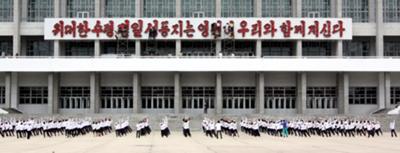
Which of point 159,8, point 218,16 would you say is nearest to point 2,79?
point 159,8

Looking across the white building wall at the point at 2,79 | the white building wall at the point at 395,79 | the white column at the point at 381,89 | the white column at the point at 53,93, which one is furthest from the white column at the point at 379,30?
the white building wall at the point at 2,79

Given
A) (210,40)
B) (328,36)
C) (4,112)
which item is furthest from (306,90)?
(4,112)

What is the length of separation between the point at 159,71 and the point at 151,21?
5.14 m

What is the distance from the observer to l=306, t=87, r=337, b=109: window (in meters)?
75.6

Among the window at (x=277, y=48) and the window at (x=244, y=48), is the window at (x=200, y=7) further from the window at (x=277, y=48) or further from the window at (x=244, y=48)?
the window at (x=277, y=48)

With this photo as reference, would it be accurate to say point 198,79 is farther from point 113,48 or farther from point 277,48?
point 113,48

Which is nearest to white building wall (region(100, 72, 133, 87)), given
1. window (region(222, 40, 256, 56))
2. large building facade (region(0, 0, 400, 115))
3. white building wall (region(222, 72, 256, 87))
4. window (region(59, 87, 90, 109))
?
large building facade (region(0, 0, 400, 115))

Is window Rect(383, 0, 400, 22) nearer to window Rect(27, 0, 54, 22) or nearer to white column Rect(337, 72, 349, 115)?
white column Rect(337, 72, 349, 115)

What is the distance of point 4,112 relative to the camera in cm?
6844

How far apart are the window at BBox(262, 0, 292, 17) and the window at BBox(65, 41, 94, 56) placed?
1876 cm

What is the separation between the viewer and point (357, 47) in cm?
7781

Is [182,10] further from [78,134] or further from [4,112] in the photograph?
[78,134]

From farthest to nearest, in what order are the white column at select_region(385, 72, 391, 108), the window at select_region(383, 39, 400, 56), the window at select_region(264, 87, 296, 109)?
the window at select_region(383, 39, 400, 56) < the window at select_region(264, 87, 296, 109) < the white column at select_region(385, 72, 391, 108)

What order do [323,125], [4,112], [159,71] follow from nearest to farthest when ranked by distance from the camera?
[323,125] < [4,112] < [159,71]
